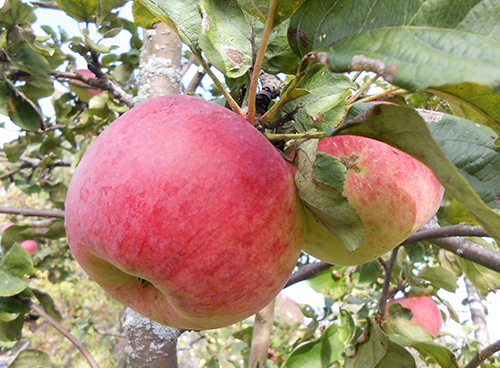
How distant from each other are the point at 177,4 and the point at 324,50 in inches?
11.3

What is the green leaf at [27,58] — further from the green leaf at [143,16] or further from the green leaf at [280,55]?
the green leaf at [280,55]

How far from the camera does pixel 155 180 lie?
437mm

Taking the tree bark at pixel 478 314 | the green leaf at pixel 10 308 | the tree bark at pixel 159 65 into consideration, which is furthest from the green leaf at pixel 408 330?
the tree bark at pixel 478 314

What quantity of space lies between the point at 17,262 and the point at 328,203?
93 cm

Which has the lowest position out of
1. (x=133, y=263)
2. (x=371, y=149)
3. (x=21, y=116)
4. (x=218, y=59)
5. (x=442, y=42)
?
(x=21, y=116)

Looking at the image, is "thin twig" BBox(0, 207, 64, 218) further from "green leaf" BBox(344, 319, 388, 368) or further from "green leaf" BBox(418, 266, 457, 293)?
"green leaf" BBox(418, 266, 457, 293)

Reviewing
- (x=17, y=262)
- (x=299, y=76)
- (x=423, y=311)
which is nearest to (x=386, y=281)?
(x=423, y=311)

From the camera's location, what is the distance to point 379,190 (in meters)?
0.60

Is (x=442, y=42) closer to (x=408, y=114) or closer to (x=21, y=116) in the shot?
(x=408, y=114)

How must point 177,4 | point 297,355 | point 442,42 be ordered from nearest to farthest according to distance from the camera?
point 442,42 < point 177,4 < point 297,355

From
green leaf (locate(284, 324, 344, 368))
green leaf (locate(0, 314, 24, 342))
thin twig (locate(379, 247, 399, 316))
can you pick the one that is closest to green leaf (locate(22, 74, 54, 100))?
green leaf (locate(0, 314, 24, 342))

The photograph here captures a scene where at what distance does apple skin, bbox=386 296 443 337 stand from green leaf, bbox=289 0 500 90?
1.45 metres

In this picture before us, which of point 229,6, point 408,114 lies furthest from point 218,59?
point 408,114

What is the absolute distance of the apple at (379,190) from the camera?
1.96 feet
